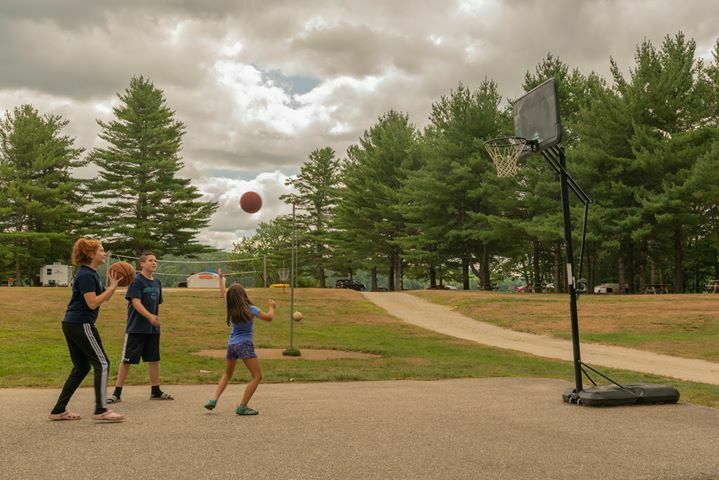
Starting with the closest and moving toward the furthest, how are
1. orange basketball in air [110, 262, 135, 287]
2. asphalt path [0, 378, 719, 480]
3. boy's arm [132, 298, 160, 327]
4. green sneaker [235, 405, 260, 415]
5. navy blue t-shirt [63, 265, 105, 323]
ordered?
asphalt path [0, 378, 719, 480] < navy blue t-shirt [63, 265, 105, 323] < green sneaker [235, 405, 260, 415] < orange basketball in air [110, 262, 135, 287] < boy's arm [132, 298, 160, 327]

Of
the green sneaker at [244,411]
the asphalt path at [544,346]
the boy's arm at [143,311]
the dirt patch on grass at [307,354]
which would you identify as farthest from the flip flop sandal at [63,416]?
the asphalt path at [544,346]

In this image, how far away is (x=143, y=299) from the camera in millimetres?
7602

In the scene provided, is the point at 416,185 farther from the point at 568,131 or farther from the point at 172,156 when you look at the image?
the point at 172,156

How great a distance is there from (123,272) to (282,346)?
10099 mm

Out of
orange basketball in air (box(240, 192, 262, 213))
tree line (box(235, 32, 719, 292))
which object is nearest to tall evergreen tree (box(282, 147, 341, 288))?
tree line (box(235, 32, 719, 292))

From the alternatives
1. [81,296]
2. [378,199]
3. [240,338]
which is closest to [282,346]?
[240,338]

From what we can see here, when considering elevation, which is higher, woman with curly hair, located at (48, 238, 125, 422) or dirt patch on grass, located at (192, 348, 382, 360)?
woman with curly hair, located at (48, 238, 125, 422)

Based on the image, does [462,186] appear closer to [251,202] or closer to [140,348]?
[251,202]

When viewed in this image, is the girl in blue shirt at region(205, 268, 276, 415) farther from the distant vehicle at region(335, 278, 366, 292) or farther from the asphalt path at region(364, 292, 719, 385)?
the distant vehicle at region(335, 278, 366, 292)

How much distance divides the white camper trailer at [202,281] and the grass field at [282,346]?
15.4 metres

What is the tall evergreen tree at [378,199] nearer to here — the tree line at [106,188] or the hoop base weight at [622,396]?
the tree line at [106,188]

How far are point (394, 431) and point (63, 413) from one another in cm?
361

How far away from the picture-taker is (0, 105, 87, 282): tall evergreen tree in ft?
155

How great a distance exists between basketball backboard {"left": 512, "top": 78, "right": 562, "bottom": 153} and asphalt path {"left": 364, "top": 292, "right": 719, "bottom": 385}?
7.12m
